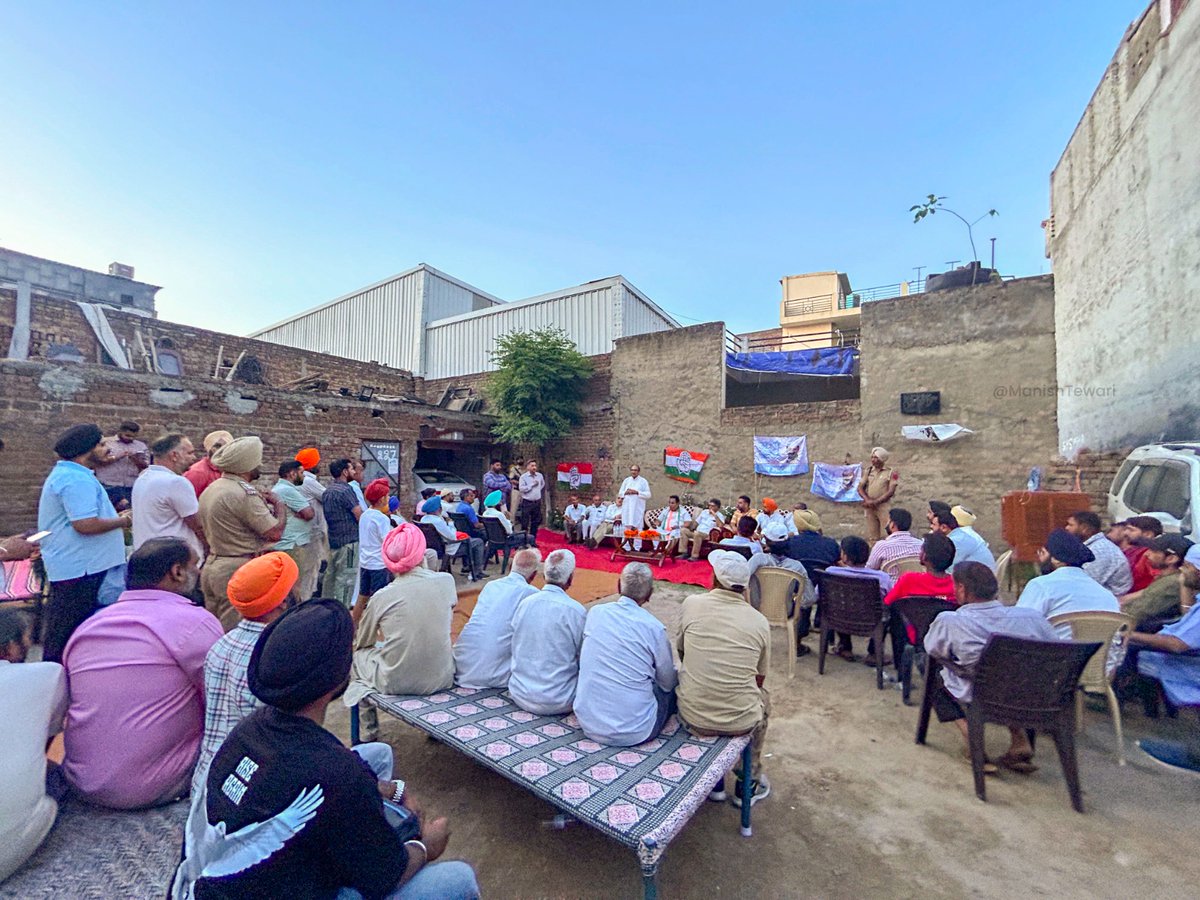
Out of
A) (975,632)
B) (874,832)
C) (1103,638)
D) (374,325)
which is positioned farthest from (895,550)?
(374,325)

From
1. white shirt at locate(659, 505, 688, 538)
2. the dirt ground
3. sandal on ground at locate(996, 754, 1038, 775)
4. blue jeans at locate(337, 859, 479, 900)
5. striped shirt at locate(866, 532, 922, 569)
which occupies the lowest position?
the dirt ground

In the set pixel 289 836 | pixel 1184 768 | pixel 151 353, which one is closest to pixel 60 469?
pixel 289 836

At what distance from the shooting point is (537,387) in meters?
11.8

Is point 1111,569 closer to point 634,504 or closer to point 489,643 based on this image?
point 489,643

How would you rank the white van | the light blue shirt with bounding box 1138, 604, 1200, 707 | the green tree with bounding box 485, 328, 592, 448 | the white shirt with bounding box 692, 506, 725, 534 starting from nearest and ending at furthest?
the light blue shirt with bounding box 1138, 604, 1200, 707 < the white van < the white shirt with bounding box 692, 506, 725, 534 < the green tree with bounding box 485, 328, 592, 448

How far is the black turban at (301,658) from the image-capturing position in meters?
1.24

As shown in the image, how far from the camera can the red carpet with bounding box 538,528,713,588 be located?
25.5 ft

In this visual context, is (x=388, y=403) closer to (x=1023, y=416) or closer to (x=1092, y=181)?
(x=1023, y=416)

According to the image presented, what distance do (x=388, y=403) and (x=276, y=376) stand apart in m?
4.91

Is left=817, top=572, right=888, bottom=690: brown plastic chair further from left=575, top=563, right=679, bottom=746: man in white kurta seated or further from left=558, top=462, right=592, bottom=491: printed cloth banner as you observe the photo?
left=558, top=462, right=592, bottom=491: printed cloth banner

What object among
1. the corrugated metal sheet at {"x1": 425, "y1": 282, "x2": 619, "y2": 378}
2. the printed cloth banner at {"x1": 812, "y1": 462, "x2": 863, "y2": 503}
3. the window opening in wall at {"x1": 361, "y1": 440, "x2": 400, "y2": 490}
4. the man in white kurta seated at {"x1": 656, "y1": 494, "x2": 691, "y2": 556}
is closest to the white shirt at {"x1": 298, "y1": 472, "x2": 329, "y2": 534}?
the window opening in wall at {"x1": 361, "y1": 440, "x2": 400, "y2": 490}

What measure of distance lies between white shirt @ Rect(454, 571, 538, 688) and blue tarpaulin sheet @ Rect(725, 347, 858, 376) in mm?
8955

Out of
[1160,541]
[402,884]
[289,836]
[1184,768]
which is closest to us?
[289,836]

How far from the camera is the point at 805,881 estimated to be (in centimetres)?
218
